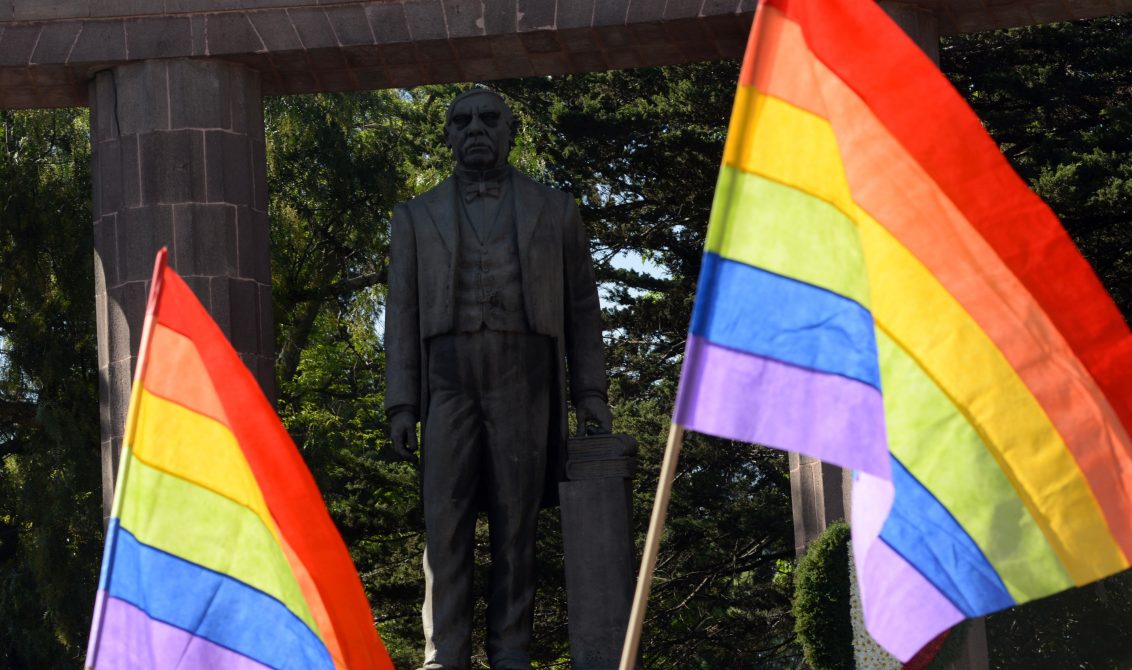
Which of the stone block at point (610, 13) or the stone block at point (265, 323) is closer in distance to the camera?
the stone block at point (610, 13)

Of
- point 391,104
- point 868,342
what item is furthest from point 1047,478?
point 391,104

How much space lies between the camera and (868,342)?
22.1 feet

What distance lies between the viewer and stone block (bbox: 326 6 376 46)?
44.7 feet

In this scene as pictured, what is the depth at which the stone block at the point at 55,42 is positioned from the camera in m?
13.6

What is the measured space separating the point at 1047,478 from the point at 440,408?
435cm

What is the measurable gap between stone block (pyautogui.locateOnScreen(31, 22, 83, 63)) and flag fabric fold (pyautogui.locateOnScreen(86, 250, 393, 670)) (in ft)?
20.6

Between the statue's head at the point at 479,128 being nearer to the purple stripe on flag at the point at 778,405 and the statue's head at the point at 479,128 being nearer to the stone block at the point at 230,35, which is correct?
the stone block at the point at 230,35

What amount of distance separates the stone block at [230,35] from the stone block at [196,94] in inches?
4.9

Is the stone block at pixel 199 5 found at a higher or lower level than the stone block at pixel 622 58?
higher

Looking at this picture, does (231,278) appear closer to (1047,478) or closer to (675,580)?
(1047,478)

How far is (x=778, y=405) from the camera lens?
22.3 ft

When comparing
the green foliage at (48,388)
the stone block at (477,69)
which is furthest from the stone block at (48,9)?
the green foliage at (48,388)

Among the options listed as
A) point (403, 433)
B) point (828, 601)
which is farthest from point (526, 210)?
point (828, 601)

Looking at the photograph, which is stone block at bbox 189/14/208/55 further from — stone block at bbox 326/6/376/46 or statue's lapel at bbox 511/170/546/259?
statue's lapel at bbox 511/170/546/259
